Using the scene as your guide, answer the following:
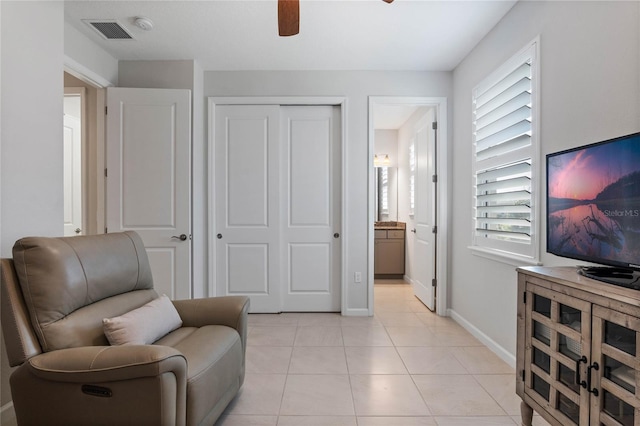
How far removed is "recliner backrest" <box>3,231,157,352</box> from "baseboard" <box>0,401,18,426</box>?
657 millimetres

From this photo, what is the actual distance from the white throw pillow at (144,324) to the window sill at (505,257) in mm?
2288

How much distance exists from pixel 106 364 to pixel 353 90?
10.6 ft

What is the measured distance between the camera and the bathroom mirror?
584 centimetres

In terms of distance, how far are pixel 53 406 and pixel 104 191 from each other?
2.34 meters

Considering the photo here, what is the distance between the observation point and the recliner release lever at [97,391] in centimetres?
128

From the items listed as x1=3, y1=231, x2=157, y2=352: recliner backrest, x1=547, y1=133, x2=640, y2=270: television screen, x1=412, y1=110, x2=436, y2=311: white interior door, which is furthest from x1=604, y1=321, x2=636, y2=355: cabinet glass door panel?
x1=412, y1=110, x2=436, y2=311: white interior door

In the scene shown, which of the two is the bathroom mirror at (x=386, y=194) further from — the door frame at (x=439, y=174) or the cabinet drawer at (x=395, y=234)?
the door frame at (x=439, y=174)

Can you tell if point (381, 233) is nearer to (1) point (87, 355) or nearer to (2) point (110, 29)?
(2) point (110, 29)

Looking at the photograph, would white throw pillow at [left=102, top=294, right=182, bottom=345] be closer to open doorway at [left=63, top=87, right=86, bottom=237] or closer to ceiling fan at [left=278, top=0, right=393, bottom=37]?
ceiling fan at [left=278, top=0, right=393, bottom=37]

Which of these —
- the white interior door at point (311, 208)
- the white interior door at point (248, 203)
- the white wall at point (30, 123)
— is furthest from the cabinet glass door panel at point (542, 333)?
the white wall at point (30, 123)

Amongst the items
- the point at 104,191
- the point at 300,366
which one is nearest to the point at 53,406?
the point at 300,366

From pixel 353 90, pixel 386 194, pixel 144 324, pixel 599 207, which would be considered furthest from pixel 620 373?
pixel 386 194

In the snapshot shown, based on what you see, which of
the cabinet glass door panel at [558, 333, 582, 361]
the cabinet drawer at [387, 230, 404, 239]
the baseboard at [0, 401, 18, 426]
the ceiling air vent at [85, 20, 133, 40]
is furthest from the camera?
the cabinet drawer at [387, 230, 404, 239]

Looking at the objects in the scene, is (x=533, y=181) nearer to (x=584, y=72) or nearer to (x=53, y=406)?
(x=584, y=72)
